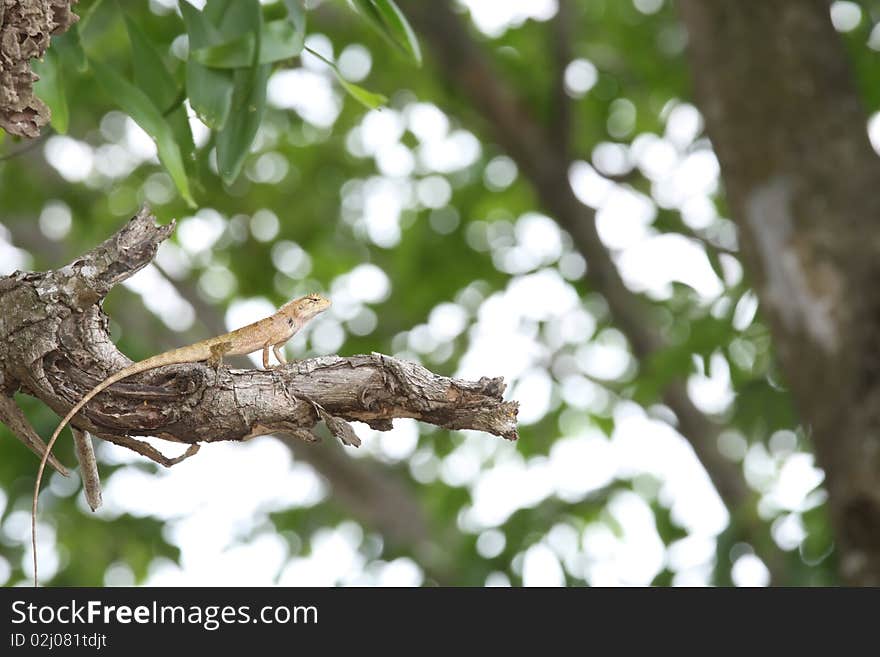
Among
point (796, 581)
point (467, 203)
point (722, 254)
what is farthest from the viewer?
point (467, 203)

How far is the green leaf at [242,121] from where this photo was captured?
5.03 ft

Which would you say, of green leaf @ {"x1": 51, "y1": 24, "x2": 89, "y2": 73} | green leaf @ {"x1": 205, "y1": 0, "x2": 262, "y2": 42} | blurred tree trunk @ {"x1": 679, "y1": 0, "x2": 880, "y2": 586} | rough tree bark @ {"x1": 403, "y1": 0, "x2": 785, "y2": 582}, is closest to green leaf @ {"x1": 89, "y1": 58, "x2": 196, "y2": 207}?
green leaf @ {"x1": 51, "y1": 24, "x2": 89, "y2": 73}

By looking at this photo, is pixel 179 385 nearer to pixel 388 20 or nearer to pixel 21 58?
pixel 21 58

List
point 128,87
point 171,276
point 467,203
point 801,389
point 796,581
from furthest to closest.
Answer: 1. point 467,203
2. point 171,276
3. point 796,581
4. point 801,389
5. point 128,87

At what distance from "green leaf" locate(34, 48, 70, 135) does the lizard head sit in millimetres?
432

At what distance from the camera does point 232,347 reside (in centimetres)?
147

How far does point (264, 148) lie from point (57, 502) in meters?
1.93

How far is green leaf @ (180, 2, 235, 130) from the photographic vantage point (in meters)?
1.56

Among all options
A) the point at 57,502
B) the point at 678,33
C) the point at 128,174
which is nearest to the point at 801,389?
the point at 678,33

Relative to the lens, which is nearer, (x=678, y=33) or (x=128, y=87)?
(x=128, y=87)

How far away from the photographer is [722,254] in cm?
384

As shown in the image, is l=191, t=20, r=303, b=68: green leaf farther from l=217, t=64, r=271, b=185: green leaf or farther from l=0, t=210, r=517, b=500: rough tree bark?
l=0, t=210, r=517, b=500: rough tree bark

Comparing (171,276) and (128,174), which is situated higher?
(128,174)

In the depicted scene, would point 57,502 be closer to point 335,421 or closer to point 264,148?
point 264,148
